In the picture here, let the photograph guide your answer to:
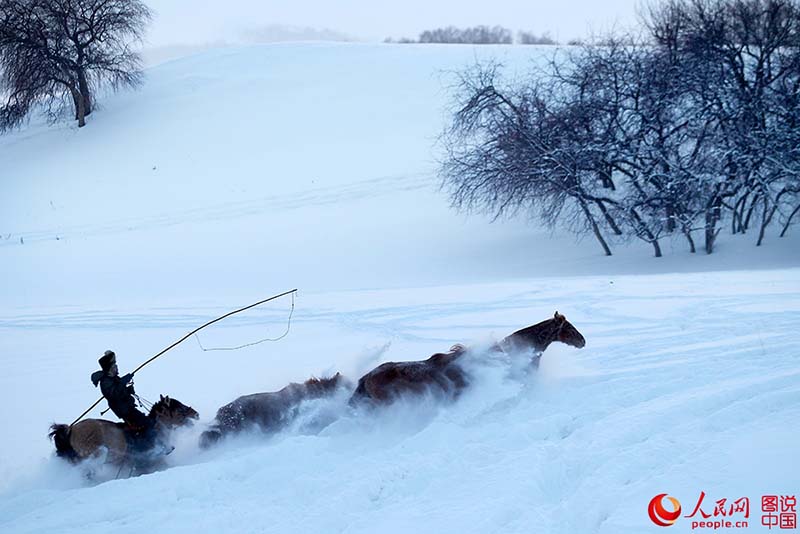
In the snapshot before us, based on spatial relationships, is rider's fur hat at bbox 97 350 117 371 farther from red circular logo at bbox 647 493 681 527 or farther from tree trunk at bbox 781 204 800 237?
tree trunk at bbox 781 204 800 237

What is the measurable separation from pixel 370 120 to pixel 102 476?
35.3 m

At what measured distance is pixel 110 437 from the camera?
709 cm

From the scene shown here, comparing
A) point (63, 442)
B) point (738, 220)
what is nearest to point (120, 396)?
point (63, 442)

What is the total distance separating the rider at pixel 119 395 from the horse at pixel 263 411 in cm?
67

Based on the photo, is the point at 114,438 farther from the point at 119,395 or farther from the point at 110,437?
the point at 119,395

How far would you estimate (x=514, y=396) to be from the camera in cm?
723

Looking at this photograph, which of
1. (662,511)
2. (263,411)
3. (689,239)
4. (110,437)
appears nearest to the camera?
(662,511)

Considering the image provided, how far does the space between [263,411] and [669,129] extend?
1777cm

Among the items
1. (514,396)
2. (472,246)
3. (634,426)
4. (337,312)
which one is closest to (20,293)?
(337,312)

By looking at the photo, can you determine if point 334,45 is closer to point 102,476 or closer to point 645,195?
point 645,195

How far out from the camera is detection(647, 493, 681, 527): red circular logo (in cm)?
448

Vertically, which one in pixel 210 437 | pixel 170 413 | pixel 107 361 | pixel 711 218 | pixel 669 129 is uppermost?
pixel 669 129

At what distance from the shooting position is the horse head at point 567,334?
26.9 ft

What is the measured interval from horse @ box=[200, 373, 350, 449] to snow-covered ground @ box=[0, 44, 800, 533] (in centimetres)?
19
